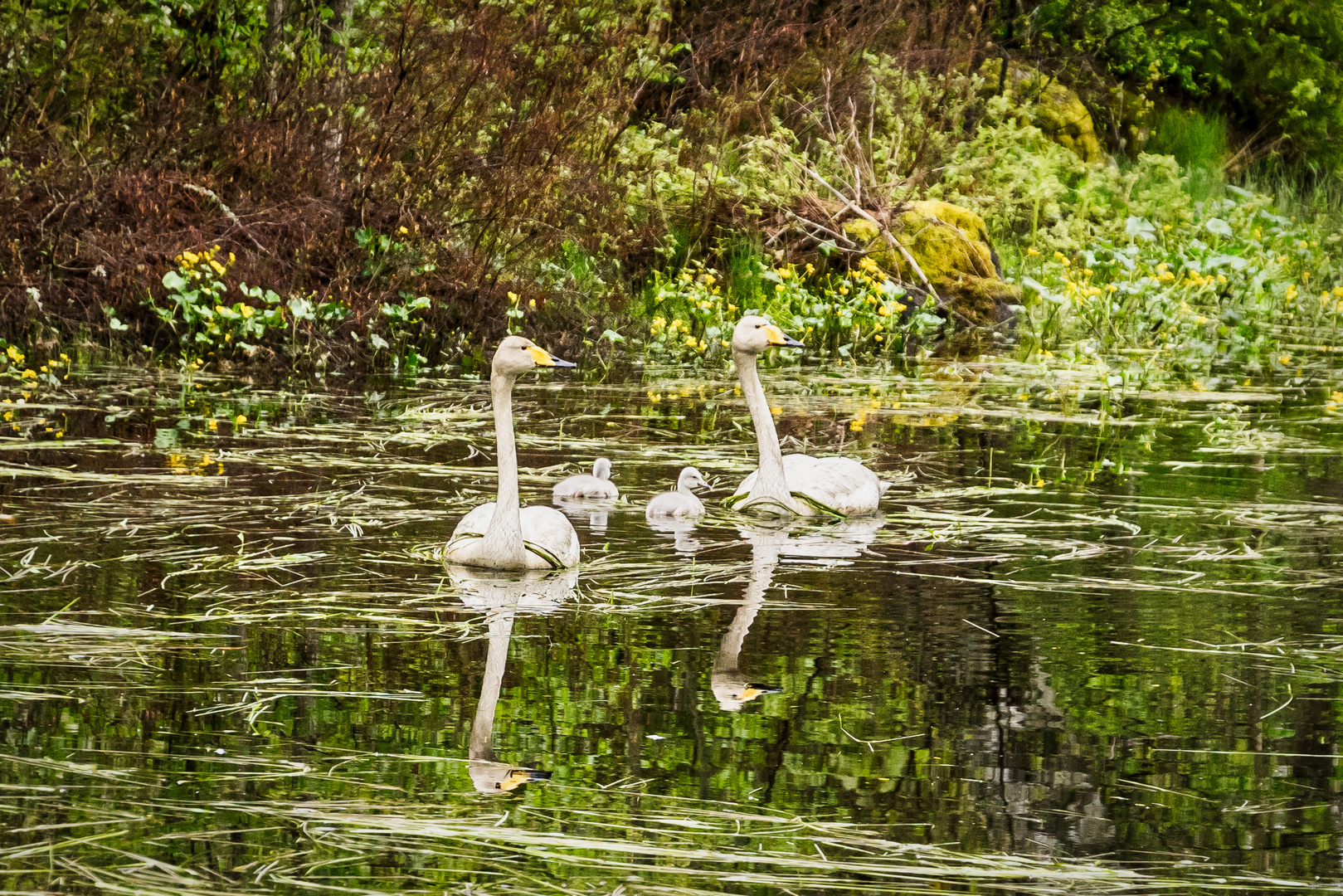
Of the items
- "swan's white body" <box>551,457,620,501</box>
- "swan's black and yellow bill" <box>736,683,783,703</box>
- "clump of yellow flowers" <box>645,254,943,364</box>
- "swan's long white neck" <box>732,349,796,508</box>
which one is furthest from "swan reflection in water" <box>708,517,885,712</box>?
"clump of yellow flowers" <box>645,254,943,364</box>

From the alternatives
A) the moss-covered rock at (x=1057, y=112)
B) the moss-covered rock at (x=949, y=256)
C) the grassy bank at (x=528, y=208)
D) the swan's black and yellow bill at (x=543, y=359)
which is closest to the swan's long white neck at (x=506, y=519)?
the swan's black and yellow bill at (x=543, y=359)

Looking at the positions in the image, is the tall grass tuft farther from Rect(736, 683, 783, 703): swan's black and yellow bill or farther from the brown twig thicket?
Rect(736, 683, 783, 703): swan's black and yellow bill

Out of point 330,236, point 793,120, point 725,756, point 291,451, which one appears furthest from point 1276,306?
point 725,756

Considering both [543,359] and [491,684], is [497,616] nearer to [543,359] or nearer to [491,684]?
[491,684]

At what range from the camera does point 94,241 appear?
13.6m

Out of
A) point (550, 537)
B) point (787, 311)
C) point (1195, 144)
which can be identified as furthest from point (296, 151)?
point (1195, 144)

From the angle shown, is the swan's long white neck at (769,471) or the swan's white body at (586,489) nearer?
the swan's long white neck at (769,471)

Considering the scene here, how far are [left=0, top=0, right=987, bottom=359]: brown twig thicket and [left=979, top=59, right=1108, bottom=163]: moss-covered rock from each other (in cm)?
1144

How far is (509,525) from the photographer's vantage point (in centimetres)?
658

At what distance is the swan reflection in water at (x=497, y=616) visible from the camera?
408 centimetres

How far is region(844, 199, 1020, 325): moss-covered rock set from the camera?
1848 centimetres

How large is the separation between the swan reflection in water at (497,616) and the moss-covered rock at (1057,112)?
20.6 m

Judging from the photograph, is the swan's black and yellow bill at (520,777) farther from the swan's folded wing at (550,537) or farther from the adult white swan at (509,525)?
the swan's folded wing at (550,537)

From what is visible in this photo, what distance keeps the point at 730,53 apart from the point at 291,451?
1334 cm
